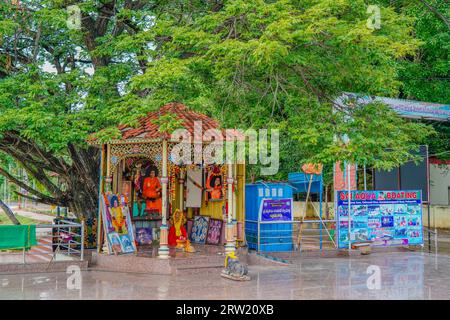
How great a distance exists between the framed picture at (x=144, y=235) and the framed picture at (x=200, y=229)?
1299mm

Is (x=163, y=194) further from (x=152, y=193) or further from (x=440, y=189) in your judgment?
(x=440, y=189)

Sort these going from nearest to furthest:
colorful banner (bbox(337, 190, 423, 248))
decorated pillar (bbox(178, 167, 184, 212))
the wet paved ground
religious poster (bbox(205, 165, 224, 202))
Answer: the wet paved ground < religious poster (bbox(205, 165, 224, 202)) < decorated pillar (bbox(178, 167, 184, 212)) < colorful banner (bbox(337, 190, 423, 248))

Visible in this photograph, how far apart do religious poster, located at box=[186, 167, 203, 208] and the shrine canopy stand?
2200mm

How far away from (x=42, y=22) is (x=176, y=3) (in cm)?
397

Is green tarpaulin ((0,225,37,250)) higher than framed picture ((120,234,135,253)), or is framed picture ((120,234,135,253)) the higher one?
green tarpaulin ((0,225,37,250))

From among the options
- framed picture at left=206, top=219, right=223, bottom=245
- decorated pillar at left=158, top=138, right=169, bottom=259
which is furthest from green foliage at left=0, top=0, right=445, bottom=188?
framed picture at left=206, top=219, right=223, bottom=245

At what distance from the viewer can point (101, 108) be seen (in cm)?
1296

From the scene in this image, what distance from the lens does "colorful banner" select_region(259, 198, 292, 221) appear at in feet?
49.5

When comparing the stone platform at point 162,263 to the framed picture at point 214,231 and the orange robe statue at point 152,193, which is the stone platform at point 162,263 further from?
the orange robe statue at point 152,193

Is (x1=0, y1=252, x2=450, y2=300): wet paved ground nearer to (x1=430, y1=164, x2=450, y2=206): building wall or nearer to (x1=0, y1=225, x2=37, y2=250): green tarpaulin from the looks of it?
(x1=0, y1=225, x2=37, y2=250): green tarpaulin

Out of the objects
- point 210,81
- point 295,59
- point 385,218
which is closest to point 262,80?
point 210,81

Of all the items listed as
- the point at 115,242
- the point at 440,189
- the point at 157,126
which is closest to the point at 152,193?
the point at 115,242

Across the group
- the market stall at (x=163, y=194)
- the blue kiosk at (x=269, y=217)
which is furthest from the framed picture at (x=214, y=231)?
the blue kiosk at (x=269, y=217)

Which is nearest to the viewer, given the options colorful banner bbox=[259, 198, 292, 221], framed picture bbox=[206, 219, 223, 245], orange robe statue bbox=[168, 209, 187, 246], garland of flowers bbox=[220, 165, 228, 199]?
orange robe statue bbox=[168, 209, 187, 246]
